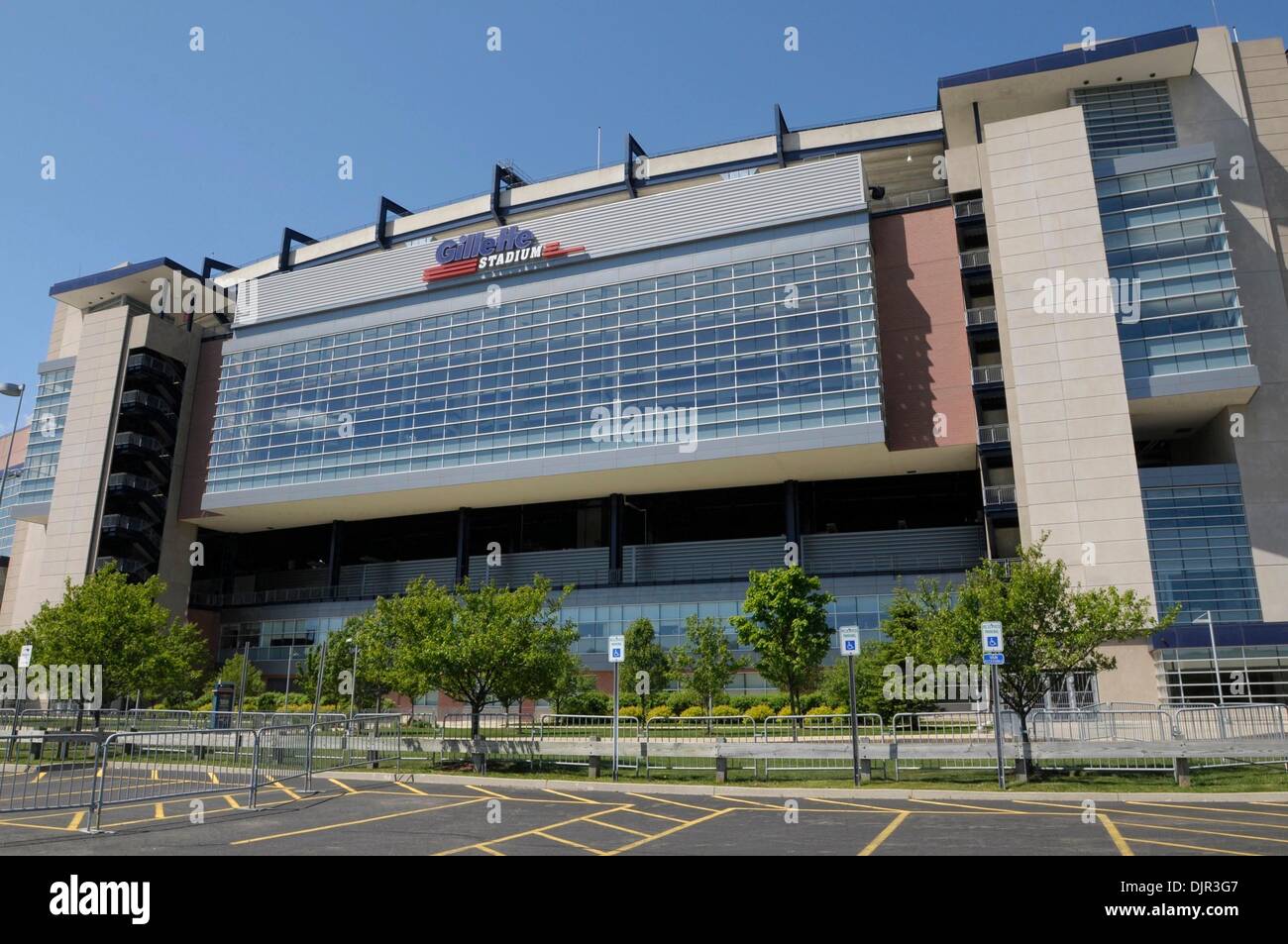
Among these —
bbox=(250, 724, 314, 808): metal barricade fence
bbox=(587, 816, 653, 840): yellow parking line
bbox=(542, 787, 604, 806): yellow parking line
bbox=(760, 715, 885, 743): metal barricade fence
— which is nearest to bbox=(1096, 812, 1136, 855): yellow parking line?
bbox=(587, 816, 653, 840): yellow parking line

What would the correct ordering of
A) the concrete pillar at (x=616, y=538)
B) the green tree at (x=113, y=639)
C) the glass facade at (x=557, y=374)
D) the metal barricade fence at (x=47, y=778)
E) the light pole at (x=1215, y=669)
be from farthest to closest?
1. the concrete pillar at (x=616, y=538)
2. the glass facade at (x=557, y=374)
3. the light pole at (x=1215, y=669)
4. the green tree at (x=113, y=639)
5. the metal barricade fence at (x=47, y=778)

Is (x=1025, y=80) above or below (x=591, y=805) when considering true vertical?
above

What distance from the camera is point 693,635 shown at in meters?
40.1

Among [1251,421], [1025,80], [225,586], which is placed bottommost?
[225,586]

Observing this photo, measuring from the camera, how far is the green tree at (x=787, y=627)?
32.7 m

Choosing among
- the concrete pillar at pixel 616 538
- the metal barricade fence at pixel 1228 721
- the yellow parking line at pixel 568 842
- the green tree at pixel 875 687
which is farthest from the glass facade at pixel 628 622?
the yellow parking line at pixel 568 842

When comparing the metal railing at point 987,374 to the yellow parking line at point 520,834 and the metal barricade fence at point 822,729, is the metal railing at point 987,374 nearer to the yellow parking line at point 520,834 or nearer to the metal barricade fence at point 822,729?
the metal barricade fence at point 822,729

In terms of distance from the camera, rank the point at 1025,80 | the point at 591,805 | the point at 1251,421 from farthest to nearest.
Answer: the point at 1025,80 < the point at 1251,421 < the point at 591,805

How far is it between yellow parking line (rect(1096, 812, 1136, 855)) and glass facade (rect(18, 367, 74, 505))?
222ft

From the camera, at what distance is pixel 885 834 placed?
41.6ft

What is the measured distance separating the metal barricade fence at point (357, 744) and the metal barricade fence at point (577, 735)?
384 centimetres

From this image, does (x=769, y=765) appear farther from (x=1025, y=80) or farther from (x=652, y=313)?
(x=1025, y=80)
